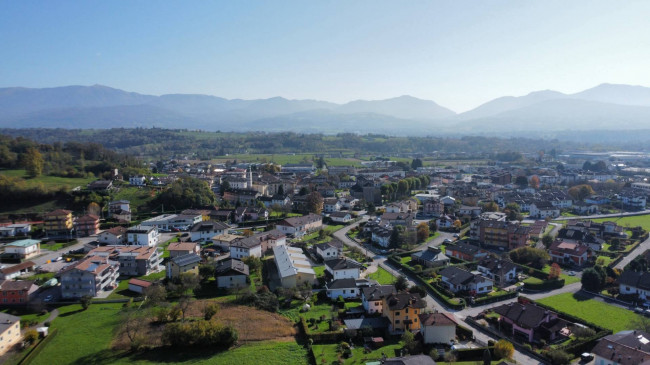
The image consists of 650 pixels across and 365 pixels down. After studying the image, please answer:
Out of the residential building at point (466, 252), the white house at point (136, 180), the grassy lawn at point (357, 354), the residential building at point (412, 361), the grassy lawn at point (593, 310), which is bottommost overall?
the grassy lawn at point (357, 354)

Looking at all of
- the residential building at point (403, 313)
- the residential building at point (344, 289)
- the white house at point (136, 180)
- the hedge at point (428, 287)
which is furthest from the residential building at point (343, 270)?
the white house at point (136, 180)

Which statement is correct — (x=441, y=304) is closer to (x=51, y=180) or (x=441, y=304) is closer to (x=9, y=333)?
(x=9, y=333)

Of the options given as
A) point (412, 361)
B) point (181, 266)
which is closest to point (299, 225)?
point (181, 266)

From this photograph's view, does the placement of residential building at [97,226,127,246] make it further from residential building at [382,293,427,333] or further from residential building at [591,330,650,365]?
residential building at [591,330,650,365]

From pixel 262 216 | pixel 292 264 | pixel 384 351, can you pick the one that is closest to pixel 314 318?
pixel 384 351

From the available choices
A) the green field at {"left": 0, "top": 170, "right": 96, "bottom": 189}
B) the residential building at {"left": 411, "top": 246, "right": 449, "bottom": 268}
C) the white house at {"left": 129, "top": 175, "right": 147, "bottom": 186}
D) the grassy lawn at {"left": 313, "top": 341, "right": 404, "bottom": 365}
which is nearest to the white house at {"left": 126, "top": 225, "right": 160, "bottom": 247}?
the green field at {"left": 0, "top": 170, "right": 96, "bottom": 189}

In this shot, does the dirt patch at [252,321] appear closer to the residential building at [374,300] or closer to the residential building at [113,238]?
the residential building at [374,300]
